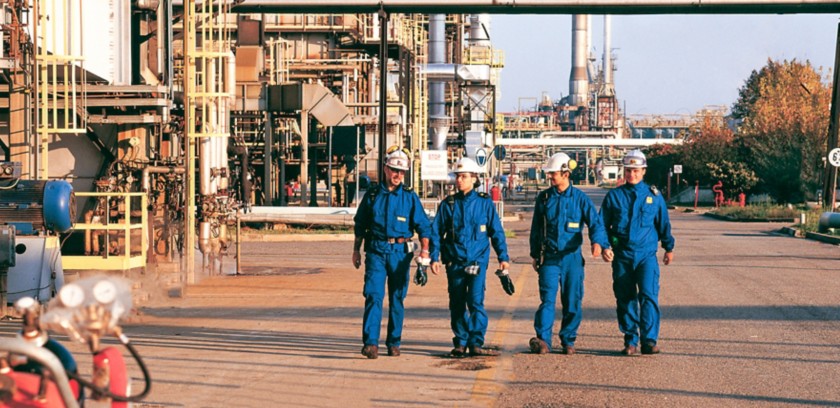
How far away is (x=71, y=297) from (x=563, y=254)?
7.25 metres

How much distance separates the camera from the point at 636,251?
11.9 meters

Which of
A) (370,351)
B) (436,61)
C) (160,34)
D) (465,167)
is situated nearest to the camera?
(370,351)

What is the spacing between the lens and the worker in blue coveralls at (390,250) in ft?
37.4

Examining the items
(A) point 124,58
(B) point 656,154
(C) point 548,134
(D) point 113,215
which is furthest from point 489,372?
(C) point 548,134

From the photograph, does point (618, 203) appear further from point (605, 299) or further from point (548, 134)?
point (548, 134)

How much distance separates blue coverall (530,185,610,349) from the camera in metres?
11.7

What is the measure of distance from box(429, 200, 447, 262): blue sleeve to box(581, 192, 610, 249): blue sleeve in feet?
4.22

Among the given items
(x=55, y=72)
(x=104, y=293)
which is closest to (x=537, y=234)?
(x=55, y=72)

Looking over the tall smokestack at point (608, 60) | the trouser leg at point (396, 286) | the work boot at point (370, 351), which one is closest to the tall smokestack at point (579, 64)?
the tall smokestack at point (608, 60)

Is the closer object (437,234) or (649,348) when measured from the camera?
(649,348)

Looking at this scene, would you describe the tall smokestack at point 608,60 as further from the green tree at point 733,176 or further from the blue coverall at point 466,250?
the blue coverall at point 466,250

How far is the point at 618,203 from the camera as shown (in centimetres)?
1202

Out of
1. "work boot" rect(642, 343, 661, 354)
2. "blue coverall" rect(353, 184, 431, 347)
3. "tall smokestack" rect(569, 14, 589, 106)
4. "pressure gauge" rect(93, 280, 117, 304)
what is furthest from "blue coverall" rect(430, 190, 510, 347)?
"tall smokestack" rect(569, 14, 589, 106)

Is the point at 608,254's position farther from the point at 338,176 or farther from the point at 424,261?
the point at 338,176
